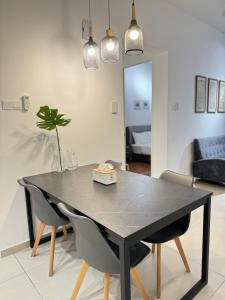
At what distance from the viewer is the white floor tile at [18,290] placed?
1612 mm

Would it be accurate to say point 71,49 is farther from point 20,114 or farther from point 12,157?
point 12,157

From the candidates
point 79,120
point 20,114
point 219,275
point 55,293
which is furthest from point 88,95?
point 219,275

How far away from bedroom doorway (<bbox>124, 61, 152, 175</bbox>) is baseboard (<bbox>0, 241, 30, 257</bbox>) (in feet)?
12.1

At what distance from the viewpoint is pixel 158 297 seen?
1562 mm

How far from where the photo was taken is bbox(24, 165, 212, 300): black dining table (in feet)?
3.60

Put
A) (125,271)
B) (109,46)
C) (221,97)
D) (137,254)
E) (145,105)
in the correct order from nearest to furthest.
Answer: (125,271), (137,254), (109,46), (221,97), (145,105)

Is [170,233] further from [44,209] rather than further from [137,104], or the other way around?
[137,104]

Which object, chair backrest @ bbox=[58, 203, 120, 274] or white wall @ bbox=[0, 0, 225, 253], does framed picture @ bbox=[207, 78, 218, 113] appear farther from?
chair backrest @ bbox=[58, 203, 120, 274]

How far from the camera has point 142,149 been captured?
585 cm

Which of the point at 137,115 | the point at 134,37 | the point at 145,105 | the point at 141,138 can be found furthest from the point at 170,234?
the point at 145,105

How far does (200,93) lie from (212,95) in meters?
0.47

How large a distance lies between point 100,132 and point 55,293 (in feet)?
5.52

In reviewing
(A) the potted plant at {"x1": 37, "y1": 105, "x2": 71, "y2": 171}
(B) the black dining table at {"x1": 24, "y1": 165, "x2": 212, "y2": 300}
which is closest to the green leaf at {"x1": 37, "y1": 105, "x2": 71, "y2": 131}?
(A) the potted plant at {"x1": 37, "y1": 105, "x2": 71, "y2": 171}

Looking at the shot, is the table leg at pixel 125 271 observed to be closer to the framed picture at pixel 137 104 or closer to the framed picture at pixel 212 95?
the framed picture at pixel 212 95
